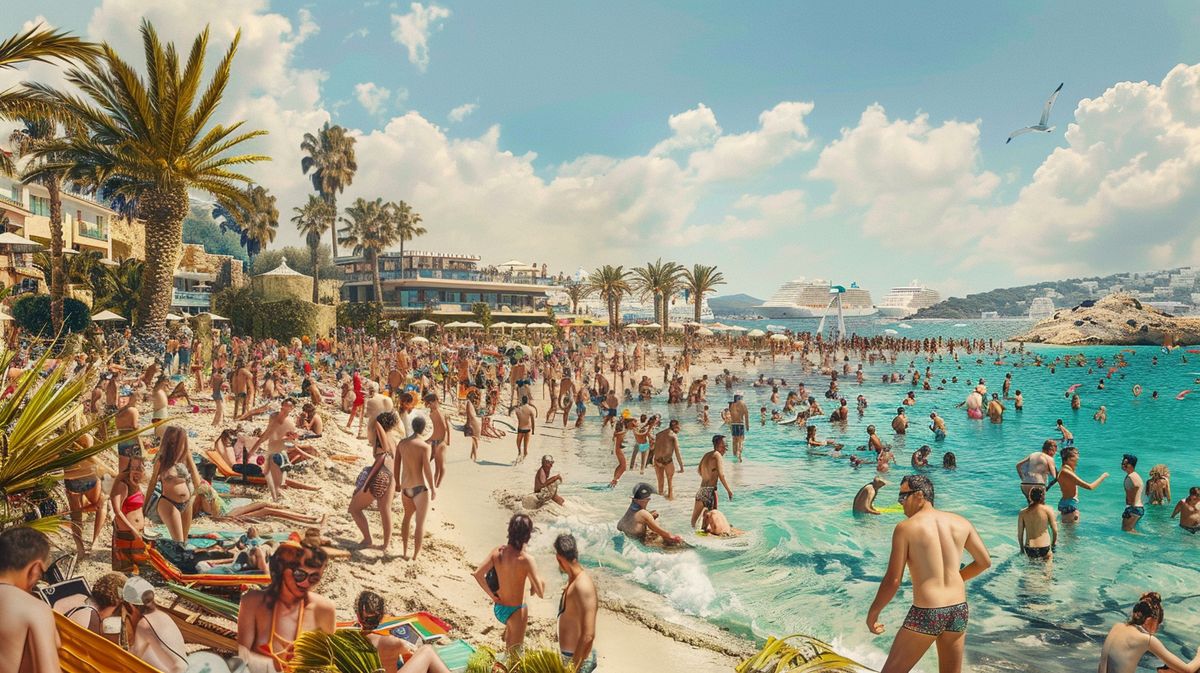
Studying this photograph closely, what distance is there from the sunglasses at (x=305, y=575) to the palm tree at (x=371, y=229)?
47.8 meters

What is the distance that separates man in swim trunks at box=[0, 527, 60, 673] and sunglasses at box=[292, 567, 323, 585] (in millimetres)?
1229

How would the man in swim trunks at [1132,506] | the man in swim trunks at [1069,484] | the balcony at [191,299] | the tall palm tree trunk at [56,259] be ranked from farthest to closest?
the balcony at [191,299], the tall palm tree trunk at [56,259], the man in swim trunks at [1132,506], the man in swim trunks at [1069,484]

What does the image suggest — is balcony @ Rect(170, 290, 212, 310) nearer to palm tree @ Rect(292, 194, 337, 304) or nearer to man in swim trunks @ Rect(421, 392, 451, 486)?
palm tree @ Rect(292, 194, 337, 304)

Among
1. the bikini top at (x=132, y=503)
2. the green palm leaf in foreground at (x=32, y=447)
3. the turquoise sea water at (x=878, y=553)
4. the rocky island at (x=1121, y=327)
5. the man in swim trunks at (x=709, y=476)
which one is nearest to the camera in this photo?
the green palm leaf in foreground at (x=32, y=447)

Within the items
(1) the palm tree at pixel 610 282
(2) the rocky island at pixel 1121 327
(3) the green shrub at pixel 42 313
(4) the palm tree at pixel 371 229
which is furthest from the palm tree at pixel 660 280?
(2) the rocky island at pixel 1121 327

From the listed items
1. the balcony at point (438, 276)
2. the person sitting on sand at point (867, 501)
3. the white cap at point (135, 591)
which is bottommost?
the person sitting on sand at point (867, 501)

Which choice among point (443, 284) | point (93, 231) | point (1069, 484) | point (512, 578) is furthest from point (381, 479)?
point (443, 284)

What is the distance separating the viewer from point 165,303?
57.9ft

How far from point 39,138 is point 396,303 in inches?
1317

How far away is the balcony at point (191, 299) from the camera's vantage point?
123 ft

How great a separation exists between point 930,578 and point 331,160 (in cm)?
5387

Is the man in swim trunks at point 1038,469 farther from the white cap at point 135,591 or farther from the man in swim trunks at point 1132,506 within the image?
the white cap at point 135,591

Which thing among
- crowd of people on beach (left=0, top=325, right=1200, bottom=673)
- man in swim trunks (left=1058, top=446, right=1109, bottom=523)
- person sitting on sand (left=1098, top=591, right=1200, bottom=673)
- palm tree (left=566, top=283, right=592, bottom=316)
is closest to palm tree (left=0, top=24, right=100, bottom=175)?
crowd of people on beach (left=0, top=325, right=1200, bottom=673)

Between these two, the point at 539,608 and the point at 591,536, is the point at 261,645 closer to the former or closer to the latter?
the point at 539,608
